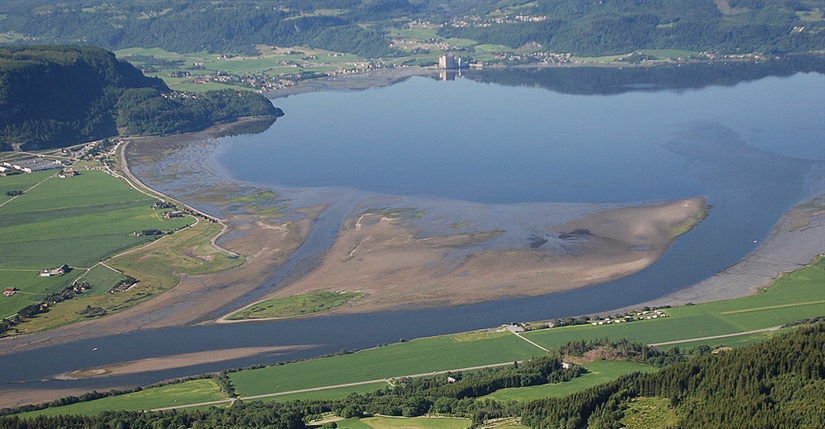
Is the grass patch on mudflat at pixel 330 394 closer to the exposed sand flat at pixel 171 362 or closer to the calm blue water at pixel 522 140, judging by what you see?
the exposed sand flat at pixel 171 362

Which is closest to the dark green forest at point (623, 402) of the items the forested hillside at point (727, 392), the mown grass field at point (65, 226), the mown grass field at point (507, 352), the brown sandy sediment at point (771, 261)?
the forested hillside at point (727, 392)

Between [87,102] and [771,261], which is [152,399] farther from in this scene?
[87,102]

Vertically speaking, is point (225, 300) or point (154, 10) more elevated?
point (154, 10)

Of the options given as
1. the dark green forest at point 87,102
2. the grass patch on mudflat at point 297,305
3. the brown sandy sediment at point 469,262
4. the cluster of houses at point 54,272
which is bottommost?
the grass patch on mudflat at point 297,305

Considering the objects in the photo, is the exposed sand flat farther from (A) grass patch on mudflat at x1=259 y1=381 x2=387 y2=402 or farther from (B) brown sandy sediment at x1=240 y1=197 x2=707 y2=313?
(A) grass patch on mudflat at x1=259 y1=381 x2=387 y2=402

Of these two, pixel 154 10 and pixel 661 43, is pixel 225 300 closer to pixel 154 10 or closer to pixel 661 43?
pixel 661 43

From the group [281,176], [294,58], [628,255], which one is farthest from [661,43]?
[628,255]
